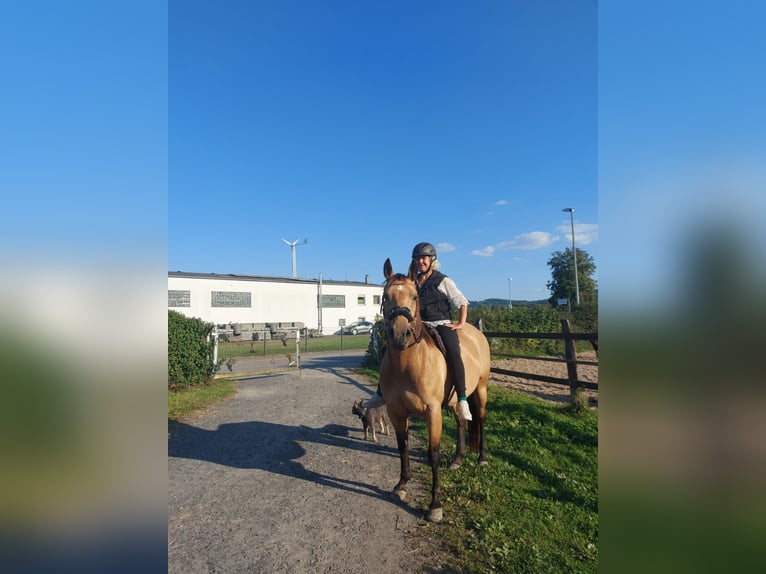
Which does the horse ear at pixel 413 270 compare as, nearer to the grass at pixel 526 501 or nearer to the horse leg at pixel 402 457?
the horse leg at pixel 402 457

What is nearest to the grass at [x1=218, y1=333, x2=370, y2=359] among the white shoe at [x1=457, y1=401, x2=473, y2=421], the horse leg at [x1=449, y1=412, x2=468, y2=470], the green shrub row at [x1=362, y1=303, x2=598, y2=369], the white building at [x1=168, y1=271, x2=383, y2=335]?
the white building at [x1=168, y1=271, x2=383, y2=335]

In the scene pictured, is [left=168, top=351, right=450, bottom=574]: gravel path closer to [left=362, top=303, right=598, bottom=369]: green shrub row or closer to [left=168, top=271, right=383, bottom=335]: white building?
[left=362, top=303, right=598, bottom=369]: green shrub row

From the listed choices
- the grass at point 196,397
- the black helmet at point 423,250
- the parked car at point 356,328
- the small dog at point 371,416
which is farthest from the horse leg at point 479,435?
the parked car at point 356,328

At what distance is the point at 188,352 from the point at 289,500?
7647 mm

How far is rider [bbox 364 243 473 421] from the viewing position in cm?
455

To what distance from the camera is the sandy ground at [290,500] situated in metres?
3.15

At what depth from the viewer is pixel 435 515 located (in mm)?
3709

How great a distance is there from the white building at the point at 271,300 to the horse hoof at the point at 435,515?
63.9 ft

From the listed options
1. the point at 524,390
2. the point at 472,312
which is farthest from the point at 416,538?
the point at 472,312
